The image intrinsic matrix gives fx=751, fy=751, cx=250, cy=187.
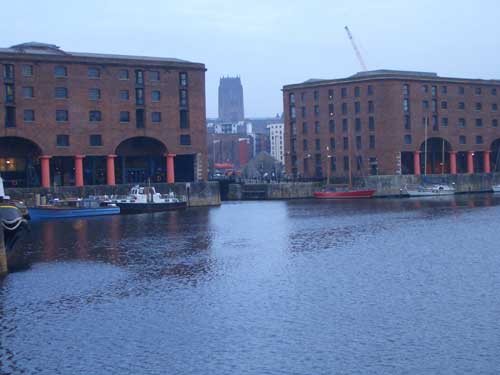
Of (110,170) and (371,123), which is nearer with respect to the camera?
(110,170)

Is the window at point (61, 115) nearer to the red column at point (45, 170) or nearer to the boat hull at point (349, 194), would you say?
the red column at point (45, 170)

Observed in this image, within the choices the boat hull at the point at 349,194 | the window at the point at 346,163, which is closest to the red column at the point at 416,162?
the boat hull at the point at 349,194

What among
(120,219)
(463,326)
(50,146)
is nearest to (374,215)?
(120,219)

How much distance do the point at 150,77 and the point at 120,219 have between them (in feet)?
72.3

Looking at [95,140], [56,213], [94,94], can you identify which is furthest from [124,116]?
[56,213]

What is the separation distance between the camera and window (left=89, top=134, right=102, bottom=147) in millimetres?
81188

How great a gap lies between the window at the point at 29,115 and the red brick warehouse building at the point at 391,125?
44.8 metres

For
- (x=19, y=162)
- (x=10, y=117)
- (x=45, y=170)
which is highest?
(x=10, y=117)

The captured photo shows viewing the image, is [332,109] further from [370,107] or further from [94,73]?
[94,73]

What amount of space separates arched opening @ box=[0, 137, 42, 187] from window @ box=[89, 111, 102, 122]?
21.8 ft

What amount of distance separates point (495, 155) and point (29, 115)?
72.7m

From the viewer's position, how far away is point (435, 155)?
4355 inches

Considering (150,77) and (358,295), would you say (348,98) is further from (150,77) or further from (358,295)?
(358,295)

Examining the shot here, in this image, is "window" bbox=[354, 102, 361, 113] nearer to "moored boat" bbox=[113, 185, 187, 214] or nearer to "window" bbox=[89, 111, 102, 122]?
"moored boat" bbox=[113, 185, 187, 214]
